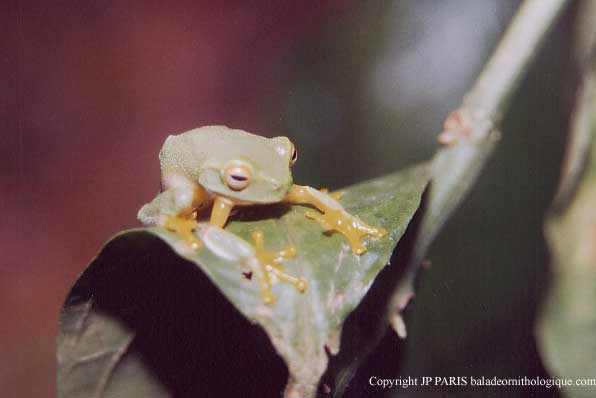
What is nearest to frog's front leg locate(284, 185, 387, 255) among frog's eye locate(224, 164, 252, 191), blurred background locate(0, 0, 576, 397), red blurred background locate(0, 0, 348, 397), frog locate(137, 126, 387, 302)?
frog locate(137, 126, 387, 302)

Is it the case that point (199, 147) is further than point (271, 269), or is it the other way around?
point (199, 147)

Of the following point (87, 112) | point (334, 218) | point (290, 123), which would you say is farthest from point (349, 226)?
point (87, 112)

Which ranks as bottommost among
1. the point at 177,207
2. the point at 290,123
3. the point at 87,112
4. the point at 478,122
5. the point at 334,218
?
the point at 87,112

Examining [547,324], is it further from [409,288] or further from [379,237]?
[379,237]

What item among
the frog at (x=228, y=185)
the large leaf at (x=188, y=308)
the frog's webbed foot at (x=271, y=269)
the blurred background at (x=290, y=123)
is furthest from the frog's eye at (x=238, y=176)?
the blurred background at (x=290, y=123)

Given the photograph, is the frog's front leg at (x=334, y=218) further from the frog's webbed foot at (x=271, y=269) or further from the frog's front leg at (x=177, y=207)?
the frog's front leg at (x=177, y=207)

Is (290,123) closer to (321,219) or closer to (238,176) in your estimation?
(238,176)

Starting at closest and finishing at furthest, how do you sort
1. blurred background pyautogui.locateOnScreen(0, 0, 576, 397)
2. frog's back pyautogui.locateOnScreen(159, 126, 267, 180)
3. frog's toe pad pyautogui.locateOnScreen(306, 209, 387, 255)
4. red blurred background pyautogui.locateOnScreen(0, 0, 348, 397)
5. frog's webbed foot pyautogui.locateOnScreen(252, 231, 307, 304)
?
frog's webbed foot pyautogui.locateOnScreen(252, 231, 307, 304) < frog's toe pad pyautogui.locateOnScreen(306, 209, 387, 255) < frog's back pyautogui.locateOnScreen(159, 126, 267, 180) < blurred background pyautogui.locateOnScreen(0, 0, 576, 397) < red blurred background pyautogui.locateOnScreen(0, 0, 348, 397)

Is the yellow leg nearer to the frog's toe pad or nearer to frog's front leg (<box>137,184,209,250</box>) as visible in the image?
frog's front leg (<box>137,184,209,250</box>)
